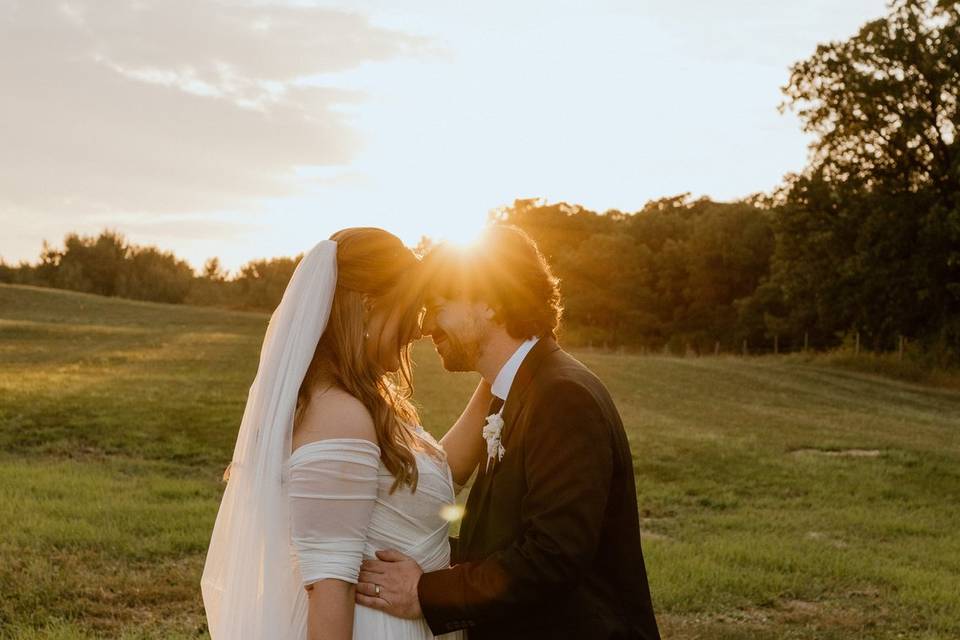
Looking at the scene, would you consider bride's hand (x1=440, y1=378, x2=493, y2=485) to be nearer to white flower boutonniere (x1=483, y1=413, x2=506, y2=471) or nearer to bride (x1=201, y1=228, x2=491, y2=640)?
bride (x1=201, y1=228, x2=491, y2=640)

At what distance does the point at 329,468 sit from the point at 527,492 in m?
0.66

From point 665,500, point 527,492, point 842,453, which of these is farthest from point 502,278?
point 842,453

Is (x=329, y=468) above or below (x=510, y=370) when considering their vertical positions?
below

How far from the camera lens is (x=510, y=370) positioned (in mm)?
3387

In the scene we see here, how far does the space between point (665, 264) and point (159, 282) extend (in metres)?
44.0

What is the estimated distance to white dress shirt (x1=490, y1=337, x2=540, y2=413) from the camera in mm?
3354

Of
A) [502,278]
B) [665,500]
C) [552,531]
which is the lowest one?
[665,500]

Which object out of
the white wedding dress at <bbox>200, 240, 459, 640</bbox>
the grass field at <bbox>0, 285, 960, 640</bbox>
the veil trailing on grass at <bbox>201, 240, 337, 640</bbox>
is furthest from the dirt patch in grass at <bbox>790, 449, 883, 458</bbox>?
the veil trailing on grass at <bbox>201, 240, 337, 640</bbox>

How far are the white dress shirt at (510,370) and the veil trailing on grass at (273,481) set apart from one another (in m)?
0.67

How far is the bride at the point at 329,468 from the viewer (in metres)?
2.88

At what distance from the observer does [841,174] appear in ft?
127

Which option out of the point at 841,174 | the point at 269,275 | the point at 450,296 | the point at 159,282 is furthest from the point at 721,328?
the point at 450,296

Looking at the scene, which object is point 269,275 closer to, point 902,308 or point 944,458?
point 902,308

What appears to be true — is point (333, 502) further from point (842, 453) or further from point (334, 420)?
point (842, 453)
